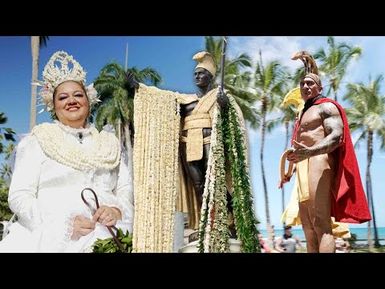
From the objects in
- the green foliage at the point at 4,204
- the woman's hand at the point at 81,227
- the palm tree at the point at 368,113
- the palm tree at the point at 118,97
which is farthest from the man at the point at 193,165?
the green foliage at the point at 4,204

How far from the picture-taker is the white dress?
6.59 m

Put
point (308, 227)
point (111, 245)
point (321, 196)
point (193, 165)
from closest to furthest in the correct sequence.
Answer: point (321, 196)
point (308, 227)
point (111, 245)
point (193, 165)

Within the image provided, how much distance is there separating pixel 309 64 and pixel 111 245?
215cm

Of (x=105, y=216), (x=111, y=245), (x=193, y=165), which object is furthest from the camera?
(x=193, y=165)

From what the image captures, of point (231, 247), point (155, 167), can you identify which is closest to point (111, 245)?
point (155, 167)

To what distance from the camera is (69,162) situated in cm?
674

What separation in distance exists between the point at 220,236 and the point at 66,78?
1834mm

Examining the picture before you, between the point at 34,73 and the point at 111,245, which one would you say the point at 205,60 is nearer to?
the point at 34,73

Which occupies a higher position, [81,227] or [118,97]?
[118,97]

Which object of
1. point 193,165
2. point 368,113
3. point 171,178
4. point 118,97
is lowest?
point 171,178

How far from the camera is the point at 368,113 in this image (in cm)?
710

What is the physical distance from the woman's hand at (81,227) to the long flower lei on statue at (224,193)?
0.89m

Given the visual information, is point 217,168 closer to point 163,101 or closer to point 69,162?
point 163,101
